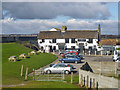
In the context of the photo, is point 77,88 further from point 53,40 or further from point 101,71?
point 53,40

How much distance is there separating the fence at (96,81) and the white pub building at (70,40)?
4949 cm

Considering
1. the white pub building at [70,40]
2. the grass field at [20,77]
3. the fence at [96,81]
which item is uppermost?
the white pub building at [70,40]

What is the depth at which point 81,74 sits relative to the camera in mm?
20703

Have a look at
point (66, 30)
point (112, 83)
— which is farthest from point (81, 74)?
point (66, 30)

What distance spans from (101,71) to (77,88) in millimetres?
6618

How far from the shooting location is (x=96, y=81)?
17172 mm

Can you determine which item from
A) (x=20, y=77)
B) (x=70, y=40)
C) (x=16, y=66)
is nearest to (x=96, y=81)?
(x=20, y=77)

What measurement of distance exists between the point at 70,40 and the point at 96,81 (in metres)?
54.7

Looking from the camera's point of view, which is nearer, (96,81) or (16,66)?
(96,81)

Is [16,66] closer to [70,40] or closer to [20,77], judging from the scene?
[20,77]

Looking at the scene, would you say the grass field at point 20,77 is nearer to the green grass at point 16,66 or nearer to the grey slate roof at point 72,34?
the green grass at point 16,66

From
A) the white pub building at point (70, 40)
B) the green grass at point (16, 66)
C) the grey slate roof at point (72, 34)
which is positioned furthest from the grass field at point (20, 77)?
the grey slate roof at point (72, 34)

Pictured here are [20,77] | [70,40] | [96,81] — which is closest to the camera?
[96,81]

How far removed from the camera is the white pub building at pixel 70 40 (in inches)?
2753
